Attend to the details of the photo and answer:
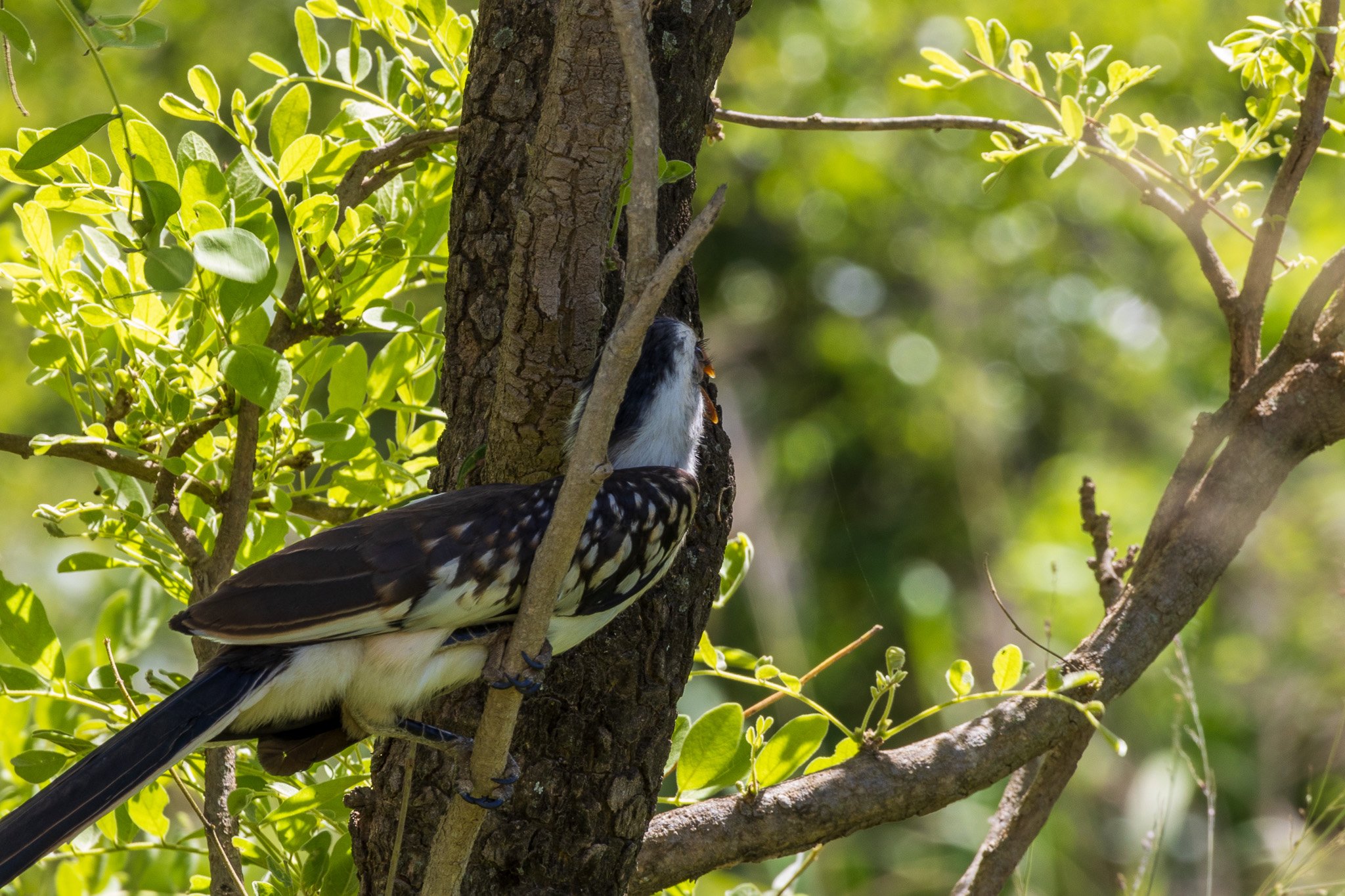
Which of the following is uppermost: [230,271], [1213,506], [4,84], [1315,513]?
[4,84]

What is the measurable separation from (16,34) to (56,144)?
0.14m

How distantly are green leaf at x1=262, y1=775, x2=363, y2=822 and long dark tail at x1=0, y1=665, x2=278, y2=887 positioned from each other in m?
0.35

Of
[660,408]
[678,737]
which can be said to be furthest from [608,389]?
[678,737]

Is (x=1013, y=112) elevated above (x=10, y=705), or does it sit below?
above

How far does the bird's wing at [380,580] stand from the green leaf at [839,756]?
2.49 feet

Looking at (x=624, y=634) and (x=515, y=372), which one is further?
(x=624, y=634)

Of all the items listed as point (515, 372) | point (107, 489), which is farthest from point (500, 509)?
point (107, 489)

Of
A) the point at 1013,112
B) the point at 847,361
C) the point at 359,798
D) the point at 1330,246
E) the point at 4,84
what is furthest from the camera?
the point at 847,361

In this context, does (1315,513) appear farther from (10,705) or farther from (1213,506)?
(10,705)

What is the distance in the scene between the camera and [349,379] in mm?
2168

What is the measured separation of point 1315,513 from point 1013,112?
2808 mm

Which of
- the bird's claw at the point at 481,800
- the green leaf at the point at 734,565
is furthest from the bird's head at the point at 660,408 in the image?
the bird's claw at the point at 481,800

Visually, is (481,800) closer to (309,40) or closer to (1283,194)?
(309,40)

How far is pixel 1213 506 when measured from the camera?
88.0 inches
